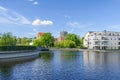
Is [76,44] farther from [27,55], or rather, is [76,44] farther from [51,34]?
[27,55]

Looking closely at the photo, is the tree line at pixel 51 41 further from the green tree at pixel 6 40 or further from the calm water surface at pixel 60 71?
the calm water surface at pixel 60 71

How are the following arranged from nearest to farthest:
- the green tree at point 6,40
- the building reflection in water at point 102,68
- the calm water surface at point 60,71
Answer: the calm water surface at point 60,71 → the building reflection in water at point 102,68 → the green tree at point 6,40

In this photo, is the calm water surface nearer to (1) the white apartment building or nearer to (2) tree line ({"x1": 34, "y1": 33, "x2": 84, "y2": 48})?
(1) the white apartment building

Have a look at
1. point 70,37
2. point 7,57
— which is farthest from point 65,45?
point 7,57

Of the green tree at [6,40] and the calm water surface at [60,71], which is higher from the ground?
the green tree at [6,40]

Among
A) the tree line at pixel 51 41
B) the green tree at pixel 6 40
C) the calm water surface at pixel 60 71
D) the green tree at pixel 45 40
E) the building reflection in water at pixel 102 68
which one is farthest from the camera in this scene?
the green tree at pixel 45 40

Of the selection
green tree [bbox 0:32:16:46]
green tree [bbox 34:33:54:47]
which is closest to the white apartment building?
green tree [bbox 34:33:54:47]

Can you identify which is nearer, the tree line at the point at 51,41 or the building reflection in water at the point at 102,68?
the building reflection in water at the point at 102,68

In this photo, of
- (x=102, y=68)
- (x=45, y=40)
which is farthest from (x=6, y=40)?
(x=45, y=40)

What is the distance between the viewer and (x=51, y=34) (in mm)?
192750

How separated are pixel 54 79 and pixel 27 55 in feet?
150

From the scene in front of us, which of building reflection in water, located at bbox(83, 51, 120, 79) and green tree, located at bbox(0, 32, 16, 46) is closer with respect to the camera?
building reflection in water, located at bbox(83, 51, 120, 79)

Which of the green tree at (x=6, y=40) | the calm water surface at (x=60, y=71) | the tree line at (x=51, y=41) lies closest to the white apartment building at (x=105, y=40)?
the tree line at (x=51, y=41)

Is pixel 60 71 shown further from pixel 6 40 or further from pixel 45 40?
pixel 45 40
